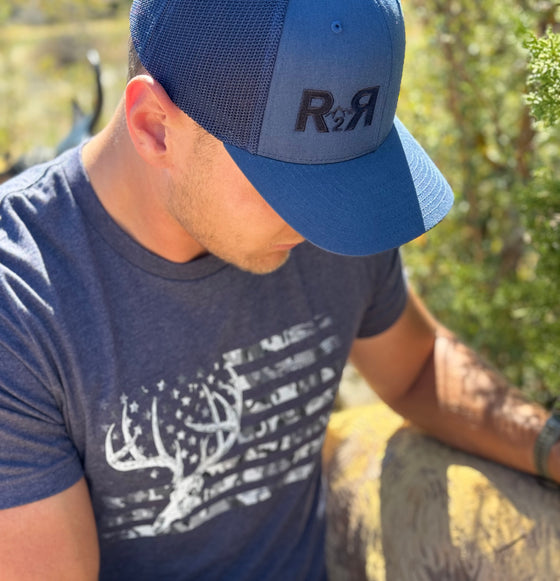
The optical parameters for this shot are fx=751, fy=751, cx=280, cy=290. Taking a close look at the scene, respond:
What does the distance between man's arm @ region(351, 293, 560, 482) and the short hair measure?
3.31ft

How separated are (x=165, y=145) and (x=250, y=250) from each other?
0.92ft

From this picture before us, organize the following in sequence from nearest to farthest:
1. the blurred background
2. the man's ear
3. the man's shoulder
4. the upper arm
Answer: the man's ear, the man's shoulder, the upper arm, the blurred background

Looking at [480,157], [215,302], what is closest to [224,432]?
[215,302]

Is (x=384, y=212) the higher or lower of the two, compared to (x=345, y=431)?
higher

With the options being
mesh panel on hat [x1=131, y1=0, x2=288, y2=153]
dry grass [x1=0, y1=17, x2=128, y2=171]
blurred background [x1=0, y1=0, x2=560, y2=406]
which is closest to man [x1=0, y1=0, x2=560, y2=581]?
mesh panel on hat [x1=131, y1=0, x2=288, y2=153]

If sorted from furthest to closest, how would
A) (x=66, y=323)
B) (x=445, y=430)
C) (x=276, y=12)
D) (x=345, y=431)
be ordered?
1. (x=345, y=431)
2. (x=445, y=430)
3. (x=66, y=323)
4. (x=276, y=12)

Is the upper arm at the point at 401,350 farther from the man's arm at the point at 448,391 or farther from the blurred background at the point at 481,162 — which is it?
the blurred background at the point at 481,162

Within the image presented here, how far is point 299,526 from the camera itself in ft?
6.77

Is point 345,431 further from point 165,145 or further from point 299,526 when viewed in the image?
point 165,145

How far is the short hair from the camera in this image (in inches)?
59.8

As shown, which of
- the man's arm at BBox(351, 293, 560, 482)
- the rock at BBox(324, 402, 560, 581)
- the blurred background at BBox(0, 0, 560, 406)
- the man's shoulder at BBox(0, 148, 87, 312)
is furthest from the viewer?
the blurred background at BBox(0, 0, 560, 406)

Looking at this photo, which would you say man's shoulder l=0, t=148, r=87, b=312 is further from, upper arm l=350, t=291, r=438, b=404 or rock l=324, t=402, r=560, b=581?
rock l=324, t=402, r=560, b=581

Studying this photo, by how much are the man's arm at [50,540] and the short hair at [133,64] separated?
86 cm

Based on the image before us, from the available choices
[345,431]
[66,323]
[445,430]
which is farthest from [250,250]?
[345,431]
